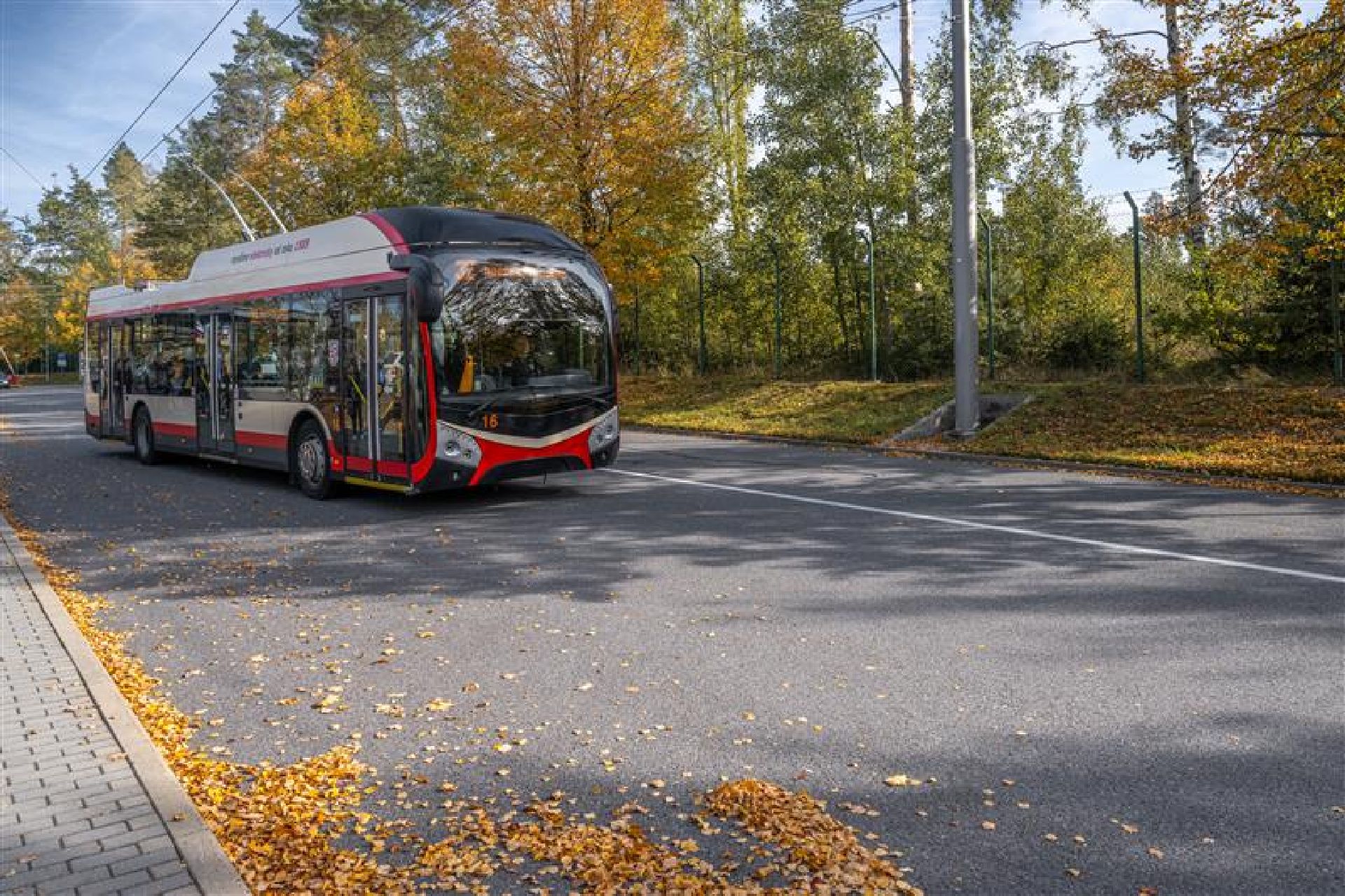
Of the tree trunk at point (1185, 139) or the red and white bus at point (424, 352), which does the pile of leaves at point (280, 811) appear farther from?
the tree trunk at point (1185, 139)

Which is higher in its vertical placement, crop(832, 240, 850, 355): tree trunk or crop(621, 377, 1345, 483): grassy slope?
crop(832, 240, 850, 355): tree trunk

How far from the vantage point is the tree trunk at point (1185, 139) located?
1438 centimetres

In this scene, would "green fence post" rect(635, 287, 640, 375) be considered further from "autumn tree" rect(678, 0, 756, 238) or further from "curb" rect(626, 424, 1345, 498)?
"curb" rect(626, 424, 1345, 498)

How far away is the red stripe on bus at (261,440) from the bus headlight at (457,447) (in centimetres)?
357

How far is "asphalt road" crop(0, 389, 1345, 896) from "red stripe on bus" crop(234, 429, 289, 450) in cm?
202

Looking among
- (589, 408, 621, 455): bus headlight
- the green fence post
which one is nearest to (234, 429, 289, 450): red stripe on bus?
(589, 408, 621, 455): bus headlight

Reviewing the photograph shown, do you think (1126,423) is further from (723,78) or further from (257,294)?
(723,78)

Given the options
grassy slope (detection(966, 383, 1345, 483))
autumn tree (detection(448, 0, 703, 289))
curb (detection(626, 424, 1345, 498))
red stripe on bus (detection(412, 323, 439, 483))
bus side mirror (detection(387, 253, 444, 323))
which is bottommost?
curb (detection(626, 424, 1345, 498))

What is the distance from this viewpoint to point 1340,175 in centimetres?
1327

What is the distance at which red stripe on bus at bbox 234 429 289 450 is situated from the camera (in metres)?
13.9

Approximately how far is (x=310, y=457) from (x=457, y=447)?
2990 millimetres

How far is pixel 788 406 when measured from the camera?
22.4 meters

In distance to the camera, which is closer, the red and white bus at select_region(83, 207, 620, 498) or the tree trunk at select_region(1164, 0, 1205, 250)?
the red and white bus at select_region(83, 207, 620, 498)

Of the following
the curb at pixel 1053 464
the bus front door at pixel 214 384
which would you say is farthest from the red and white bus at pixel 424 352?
the curb at pixel 1053 464
